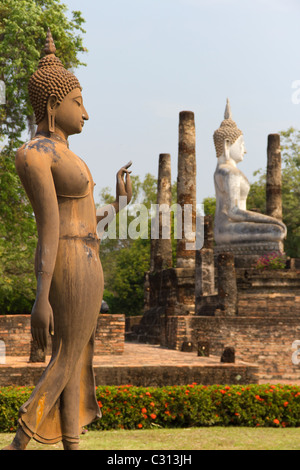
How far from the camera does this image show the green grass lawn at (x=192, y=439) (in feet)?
22.5

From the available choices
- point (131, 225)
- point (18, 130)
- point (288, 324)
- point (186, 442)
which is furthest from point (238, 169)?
point (131, 225)

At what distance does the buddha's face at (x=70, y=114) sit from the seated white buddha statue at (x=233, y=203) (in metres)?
16.3

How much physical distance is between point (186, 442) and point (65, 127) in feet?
12.9

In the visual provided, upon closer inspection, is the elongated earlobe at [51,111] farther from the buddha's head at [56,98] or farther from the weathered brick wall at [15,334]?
the weathered brick wall at [15,334]

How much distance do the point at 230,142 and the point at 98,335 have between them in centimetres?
1072

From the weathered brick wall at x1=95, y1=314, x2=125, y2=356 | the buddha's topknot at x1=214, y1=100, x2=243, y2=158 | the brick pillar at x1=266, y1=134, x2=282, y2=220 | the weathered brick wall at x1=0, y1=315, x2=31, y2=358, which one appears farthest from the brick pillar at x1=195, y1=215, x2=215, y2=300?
the brick pillar at x1=266, y1=134, x2=282, y2=220

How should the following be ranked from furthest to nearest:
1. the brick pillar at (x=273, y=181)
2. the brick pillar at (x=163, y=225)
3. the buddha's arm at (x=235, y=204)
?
the brick pillar at (x=273, y=181) → the brick pillar at (x=163, y=225) → the buddha's arm at (x=235, y=204)

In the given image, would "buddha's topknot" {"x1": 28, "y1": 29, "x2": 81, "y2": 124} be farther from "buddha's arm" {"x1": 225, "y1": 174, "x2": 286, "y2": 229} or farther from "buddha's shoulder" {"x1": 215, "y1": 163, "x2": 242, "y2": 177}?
"buddha's shoulder" {"x1": 215, "y1": 163, "x2": 242, "y2": 177}

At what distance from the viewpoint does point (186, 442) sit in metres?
7.27

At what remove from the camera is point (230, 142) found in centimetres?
2214

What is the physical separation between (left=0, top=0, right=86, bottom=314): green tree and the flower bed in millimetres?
8836

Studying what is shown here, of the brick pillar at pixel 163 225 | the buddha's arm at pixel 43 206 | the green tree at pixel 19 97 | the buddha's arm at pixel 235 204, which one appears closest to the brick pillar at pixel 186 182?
the buddha's arm at pixel 235 204

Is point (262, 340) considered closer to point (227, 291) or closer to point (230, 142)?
point (227, 291)
